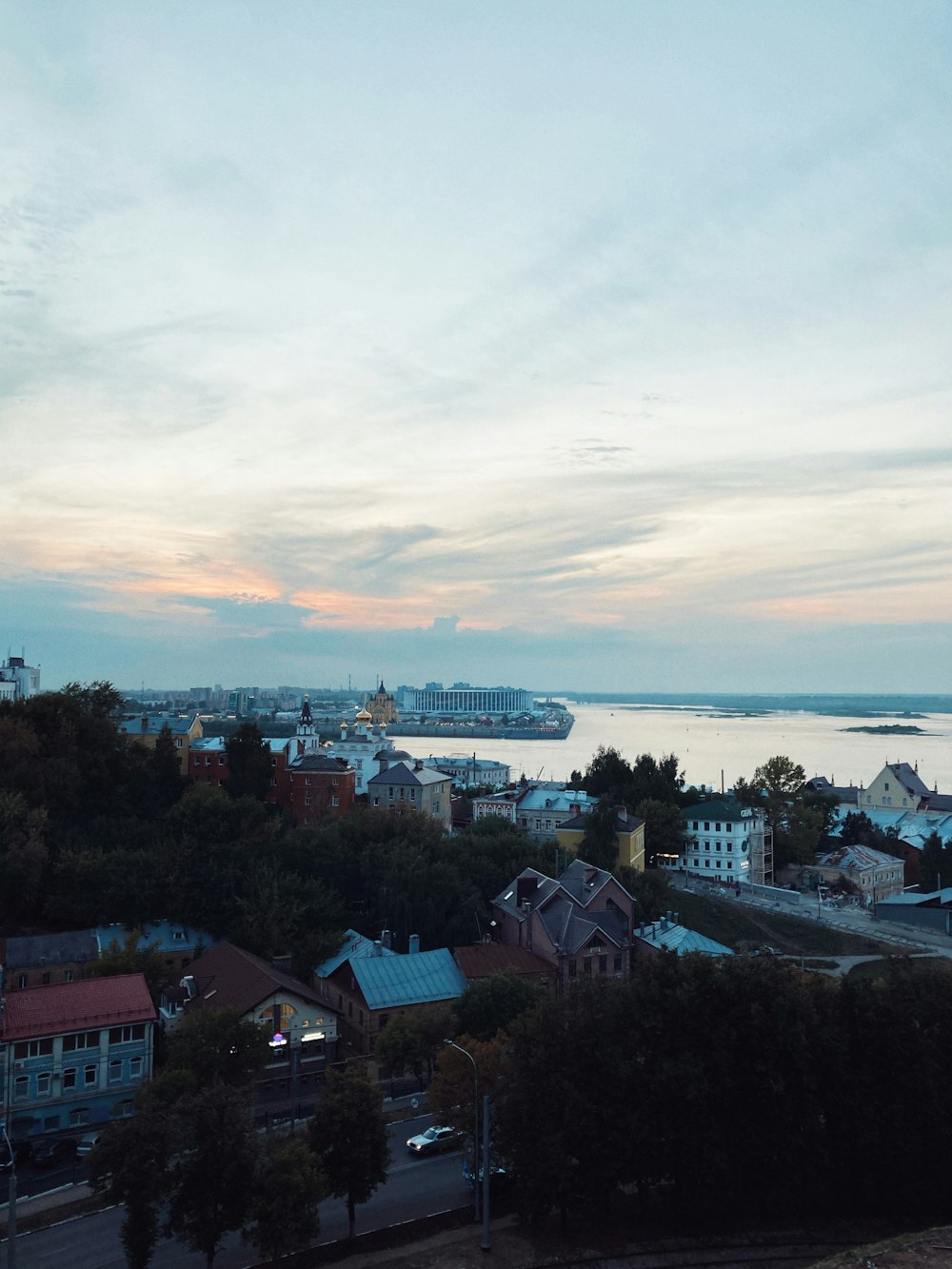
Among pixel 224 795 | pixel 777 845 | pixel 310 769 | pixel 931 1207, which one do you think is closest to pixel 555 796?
pixel 777 845

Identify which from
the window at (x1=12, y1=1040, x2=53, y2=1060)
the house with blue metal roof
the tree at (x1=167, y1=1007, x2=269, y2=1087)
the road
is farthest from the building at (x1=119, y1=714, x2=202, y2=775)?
the road

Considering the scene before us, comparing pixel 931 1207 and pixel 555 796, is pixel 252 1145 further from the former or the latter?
pixel 555 796

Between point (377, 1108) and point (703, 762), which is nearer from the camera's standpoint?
point (377, 1108)

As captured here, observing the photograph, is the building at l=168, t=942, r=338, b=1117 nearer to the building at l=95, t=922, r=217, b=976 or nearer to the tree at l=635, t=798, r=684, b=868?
the building at l=95, t=922, r=217, b=976

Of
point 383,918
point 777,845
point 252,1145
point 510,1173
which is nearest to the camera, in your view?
point 252,1145

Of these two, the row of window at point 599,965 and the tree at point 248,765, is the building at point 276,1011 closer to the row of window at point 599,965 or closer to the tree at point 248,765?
the row of window at point 599,965

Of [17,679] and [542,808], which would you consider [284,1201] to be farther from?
[17,679]
